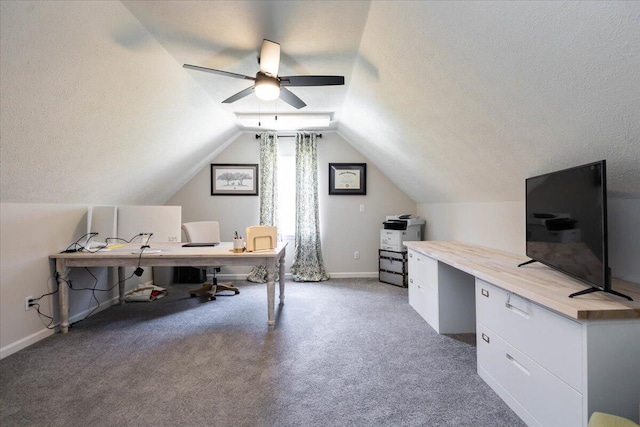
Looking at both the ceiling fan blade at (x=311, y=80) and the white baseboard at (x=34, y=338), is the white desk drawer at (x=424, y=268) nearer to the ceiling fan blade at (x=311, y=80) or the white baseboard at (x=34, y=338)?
the ceiling fan blade at (x=311, y=80)

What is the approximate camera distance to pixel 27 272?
2.52 m

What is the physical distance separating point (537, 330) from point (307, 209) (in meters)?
3.62

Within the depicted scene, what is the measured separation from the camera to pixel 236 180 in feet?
15.8

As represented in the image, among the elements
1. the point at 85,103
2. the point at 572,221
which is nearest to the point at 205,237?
the point at 85,103

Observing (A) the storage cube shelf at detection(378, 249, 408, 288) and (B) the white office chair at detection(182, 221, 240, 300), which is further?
(A) the storage cube shelf at detection(378, 249, 408, 288)

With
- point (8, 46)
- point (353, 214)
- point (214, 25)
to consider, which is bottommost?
point (353, 214)

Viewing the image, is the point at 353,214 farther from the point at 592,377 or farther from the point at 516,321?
the point at 592,377

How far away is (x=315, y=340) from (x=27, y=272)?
254 cm

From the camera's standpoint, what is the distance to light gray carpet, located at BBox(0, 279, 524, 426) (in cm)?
164

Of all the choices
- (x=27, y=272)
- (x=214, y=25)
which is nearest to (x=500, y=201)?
(x=214, y=25)

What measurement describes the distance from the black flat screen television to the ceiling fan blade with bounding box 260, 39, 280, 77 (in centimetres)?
196

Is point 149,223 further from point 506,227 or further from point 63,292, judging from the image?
point 506,227

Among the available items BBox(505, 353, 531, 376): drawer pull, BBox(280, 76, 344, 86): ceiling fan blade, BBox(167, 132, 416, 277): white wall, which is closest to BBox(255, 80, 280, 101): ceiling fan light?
BBox(280, 76, 344, 86): ceiling fan blade

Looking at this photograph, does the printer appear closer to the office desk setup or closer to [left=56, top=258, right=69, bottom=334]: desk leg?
the office desk setup
